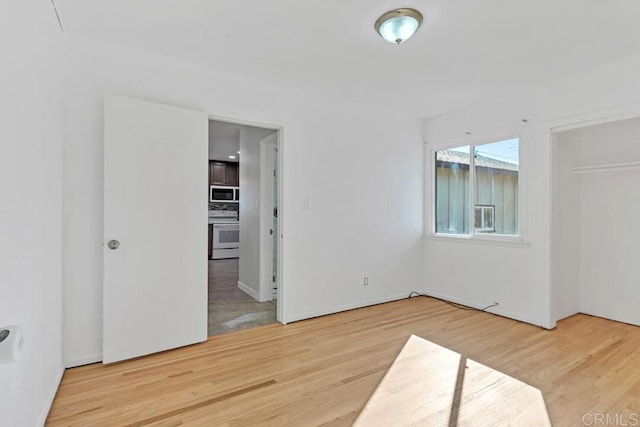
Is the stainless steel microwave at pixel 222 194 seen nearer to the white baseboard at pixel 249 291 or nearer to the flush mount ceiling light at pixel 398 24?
the white baseboard at pixel 249 291

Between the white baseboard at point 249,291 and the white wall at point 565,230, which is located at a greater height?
the white wall at point 565,230

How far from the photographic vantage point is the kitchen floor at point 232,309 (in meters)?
3.35

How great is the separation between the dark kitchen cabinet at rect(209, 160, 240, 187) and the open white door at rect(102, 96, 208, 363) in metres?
5.49

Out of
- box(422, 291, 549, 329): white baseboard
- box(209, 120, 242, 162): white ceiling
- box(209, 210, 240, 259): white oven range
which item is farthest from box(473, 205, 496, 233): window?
box(209, 210, 240, 259): white oven range

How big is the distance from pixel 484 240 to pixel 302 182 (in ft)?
7.29

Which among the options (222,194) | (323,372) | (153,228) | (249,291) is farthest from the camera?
(222,194)

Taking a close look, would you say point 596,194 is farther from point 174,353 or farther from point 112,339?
point 112,339

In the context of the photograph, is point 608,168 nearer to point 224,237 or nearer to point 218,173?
point 224,237

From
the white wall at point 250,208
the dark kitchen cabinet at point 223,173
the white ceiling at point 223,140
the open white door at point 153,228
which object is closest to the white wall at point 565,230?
the white wall at point 250,208

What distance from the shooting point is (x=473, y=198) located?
3992 millimetres

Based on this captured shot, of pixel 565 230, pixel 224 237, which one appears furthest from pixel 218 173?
pixel 565 230

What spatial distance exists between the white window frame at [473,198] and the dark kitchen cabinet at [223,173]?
5368 mm

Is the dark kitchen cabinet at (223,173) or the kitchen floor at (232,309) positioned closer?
the kitchen floor at (232,309)

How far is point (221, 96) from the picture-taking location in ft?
9.87
